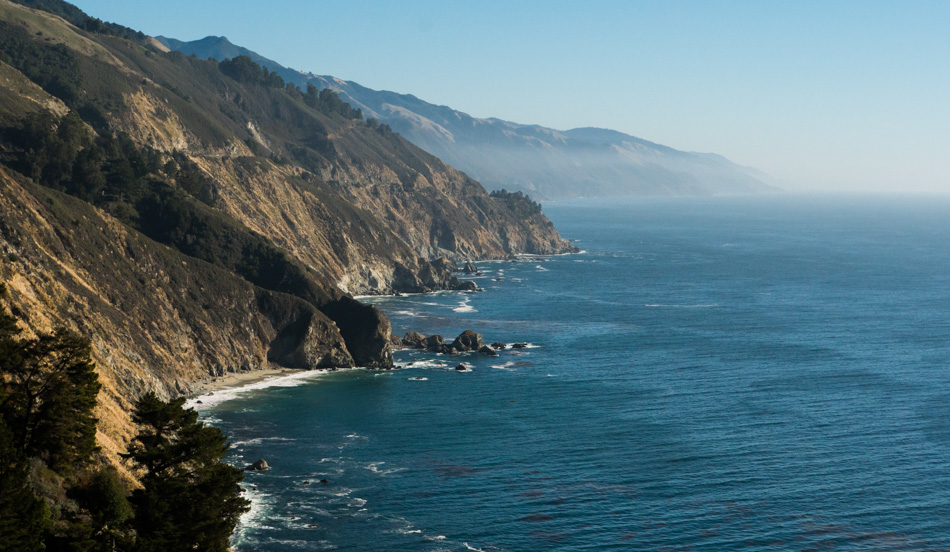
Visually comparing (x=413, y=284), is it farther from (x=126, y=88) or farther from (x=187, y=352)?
(x=187, y=352)

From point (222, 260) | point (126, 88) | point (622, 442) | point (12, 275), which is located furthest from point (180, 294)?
point (126, 88)

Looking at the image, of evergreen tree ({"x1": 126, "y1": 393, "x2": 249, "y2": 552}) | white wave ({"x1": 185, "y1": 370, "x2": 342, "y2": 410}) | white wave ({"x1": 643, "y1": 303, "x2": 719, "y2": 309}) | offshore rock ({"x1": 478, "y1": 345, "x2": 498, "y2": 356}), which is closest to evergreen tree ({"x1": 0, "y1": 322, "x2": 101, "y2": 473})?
evergreen tree ({"x1": 126, "y1": 393, "x2": 249, "y2": 552})

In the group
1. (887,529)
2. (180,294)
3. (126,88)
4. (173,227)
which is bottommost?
(887,529)

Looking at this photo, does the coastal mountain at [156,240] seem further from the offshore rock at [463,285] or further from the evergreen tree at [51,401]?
the evergreen tree at [51,401]

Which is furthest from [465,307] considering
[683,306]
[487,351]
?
[683,306]

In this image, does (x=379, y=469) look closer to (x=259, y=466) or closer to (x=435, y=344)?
(x=259, y=466)

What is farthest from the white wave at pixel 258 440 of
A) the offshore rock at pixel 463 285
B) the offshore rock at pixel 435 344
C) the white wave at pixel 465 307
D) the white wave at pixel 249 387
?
the offshore rock at pixel 463 285
